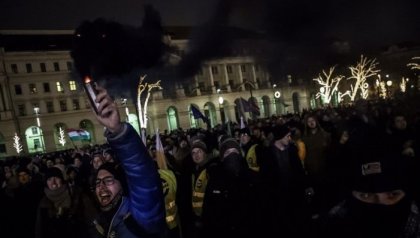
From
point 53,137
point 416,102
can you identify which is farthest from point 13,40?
point 416,102

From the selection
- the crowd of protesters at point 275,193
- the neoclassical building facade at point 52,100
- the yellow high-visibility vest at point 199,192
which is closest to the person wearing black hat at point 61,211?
the crowd of protesters at point 275,193

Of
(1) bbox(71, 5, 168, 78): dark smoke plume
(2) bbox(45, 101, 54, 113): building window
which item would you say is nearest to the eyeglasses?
(1) bbox(71, 5, 168, 78): dark smoke plume

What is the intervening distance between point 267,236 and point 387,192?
3.62 m

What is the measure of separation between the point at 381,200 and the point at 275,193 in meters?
3.51

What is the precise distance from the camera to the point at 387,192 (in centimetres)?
244

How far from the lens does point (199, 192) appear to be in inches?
193

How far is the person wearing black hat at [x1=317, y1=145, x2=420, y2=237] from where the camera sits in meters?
2.39

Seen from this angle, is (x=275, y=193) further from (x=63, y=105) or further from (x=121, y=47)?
(x=63, y=105)

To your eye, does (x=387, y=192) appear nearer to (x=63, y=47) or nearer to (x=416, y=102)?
(x=416, y=102)

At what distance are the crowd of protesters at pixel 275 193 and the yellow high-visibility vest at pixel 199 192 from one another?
0.04ft

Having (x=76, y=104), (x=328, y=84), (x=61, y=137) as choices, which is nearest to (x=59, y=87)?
(x=76, y=104)

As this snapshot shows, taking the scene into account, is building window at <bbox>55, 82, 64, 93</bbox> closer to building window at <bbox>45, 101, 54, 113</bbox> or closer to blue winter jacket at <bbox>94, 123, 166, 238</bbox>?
building window at <bbox>45, 101, 54, 113</bbox>

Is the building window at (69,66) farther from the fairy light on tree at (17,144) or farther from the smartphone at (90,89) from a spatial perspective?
the smartphone at (90,89)

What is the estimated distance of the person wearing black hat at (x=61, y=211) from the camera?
15.8 ft
